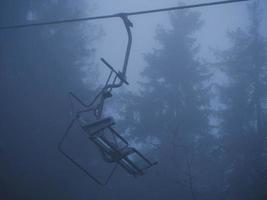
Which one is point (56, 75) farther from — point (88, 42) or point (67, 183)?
point (67, 183)

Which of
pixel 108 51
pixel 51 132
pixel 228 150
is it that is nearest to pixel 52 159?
pixel 51 132

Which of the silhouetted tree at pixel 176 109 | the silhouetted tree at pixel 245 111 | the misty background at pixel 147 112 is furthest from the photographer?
the silhouetted tree at pixel 176 109

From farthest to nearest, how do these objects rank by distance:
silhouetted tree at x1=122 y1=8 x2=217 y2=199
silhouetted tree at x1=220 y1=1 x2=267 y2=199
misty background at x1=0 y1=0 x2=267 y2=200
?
silhouetted tree at x1=122 y1=8 x2=217 y2=199, silhouetted tree at x1=220 y1=1 x2=267 y2=199, misty background at x1=0 y1=0 x2=267 y2=200

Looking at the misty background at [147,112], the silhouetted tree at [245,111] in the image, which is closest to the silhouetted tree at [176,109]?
the misty background at [147,112]

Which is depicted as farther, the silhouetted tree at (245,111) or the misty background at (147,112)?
the silhouetted tree at (245,111)

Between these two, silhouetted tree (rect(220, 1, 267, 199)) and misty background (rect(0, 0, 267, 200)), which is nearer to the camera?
misty background (rect(0, 0, 267, 200))

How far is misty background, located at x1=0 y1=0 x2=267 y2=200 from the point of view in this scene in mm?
16906

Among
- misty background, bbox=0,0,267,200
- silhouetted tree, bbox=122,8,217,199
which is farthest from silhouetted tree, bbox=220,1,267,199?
silhouetted tree, bbox=122,8,217,199

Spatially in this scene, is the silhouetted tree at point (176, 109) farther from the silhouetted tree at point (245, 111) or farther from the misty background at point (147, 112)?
the silhouetted tree at point (245, 111)

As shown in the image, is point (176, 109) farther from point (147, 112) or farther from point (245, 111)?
point (245, 111)

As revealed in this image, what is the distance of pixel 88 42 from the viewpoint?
21.5 metres

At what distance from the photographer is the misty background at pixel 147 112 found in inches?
666

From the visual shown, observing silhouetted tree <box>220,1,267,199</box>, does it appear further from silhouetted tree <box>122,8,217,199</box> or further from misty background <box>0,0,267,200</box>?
silhouetted tree <box>122,8,217,199</box>

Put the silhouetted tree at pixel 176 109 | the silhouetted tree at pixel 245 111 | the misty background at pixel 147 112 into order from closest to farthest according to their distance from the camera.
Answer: the misty background at pixel 147 112 < the silhouetted tree at pixel 245 111 < the silhouetted tree at pixel 176 109
